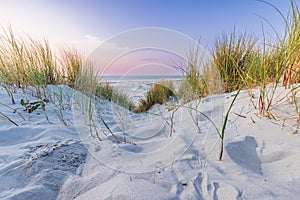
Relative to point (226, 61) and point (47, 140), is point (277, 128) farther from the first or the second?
point (226, 61)

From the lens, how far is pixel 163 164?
0.88 m

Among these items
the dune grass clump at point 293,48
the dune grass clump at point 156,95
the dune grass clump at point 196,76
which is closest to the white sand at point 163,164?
the dune grass clump at point 293,48

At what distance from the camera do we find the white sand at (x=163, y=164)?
0.69 meters

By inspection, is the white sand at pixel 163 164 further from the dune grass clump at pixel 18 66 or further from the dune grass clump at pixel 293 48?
the dune grass clump at pixel 18 66

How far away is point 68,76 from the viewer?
393 centimetres

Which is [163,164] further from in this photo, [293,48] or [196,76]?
[196,76]

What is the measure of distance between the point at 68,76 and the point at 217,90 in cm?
330

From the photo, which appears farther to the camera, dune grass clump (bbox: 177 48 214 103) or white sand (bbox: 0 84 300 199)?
dune grass clump (bbox: 177 48 214 103)

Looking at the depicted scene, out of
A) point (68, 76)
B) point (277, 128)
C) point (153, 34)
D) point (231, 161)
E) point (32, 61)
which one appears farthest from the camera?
point (68, 76)

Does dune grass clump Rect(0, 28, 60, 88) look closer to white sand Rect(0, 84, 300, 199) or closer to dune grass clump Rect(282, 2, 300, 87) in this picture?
white sand Rect(0, 84, 300, 199)

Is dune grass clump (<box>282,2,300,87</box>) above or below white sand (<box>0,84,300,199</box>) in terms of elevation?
above

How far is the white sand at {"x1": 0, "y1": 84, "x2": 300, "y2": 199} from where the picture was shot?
2.25ft

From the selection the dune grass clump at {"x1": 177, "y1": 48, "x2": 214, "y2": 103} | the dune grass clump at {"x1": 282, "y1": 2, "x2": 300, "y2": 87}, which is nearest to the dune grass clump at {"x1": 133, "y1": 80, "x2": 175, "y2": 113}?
the dune grass clump at {"x1": 177, "y1": 48, "x2": 214, "y2": 103}

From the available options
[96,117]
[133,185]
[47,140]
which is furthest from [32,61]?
[133,185]
